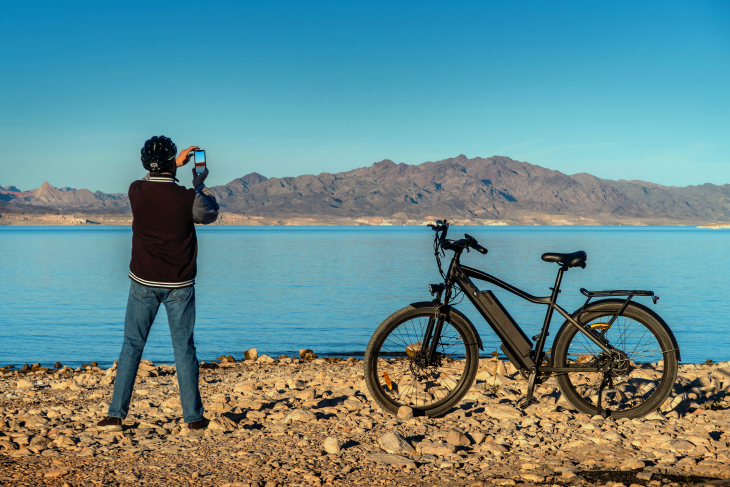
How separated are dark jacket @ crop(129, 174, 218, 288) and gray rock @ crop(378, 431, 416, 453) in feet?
6.52

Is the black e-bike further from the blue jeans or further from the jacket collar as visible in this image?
the jacket collar

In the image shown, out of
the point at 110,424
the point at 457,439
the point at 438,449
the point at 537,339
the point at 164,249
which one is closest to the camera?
the point at 438,449

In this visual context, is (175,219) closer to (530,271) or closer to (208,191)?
(208,191)

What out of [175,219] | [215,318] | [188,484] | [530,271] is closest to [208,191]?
[175,219]

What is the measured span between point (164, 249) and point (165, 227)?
17 cm

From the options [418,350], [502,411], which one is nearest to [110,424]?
[418,350]

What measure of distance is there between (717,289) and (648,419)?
2589 cm

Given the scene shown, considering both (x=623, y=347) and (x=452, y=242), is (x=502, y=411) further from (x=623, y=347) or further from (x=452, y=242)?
(x=452, y=242)

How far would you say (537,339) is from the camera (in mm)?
5648

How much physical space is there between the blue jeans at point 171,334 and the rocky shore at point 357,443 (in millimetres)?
272

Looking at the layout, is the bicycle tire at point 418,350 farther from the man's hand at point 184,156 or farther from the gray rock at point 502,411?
the man's hand at point 184,156

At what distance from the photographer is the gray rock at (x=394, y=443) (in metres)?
4.63

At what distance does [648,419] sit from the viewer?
5.51m

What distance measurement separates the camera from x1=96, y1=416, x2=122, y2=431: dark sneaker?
5.14 m
